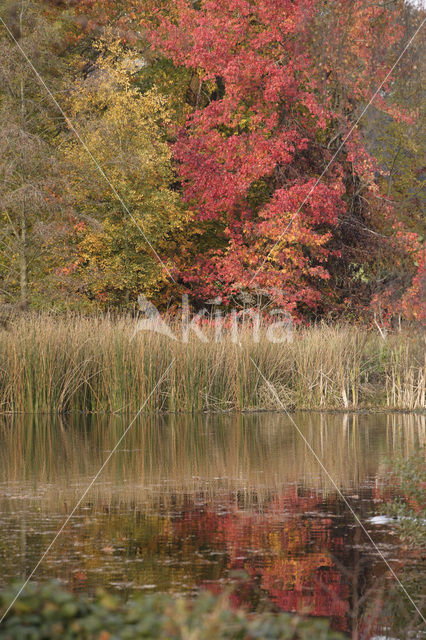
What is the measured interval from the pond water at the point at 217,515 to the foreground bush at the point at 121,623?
141 centimetres

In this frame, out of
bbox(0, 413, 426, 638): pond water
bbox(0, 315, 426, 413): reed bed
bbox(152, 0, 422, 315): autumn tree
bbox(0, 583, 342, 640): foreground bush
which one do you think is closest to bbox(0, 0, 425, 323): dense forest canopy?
bbox(152, 0, 422, 315): autumn tree

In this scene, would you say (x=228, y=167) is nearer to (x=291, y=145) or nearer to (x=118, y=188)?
(x=291, y=145)

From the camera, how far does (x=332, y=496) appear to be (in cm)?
824

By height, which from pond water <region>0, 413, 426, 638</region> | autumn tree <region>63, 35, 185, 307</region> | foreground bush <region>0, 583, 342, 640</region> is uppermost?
autumn tree <region>63, 35, 185, 307</region>

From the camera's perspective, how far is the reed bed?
1658cm

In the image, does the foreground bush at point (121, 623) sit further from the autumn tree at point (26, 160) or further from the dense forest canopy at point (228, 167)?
the autumn tree at point (26, 160)

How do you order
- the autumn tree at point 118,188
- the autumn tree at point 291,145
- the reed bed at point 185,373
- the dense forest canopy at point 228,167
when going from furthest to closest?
the autumn tree at point 118,188 → the dense forest canopy at point 228,167 → the autumn tree at point 291,145 → the reed bed at point 185,373

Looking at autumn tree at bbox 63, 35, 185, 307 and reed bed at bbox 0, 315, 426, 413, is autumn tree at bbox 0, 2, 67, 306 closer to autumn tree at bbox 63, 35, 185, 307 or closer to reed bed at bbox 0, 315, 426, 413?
autumn tree at bbox 63, 35, 185, 307

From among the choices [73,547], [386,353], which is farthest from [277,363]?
[73,547]

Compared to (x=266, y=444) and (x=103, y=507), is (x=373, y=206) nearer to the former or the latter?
(x=266, y=444)

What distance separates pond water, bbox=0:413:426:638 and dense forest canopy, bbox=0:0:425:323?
10.2m

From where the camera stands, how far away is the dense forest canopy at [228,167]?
22.0 meters

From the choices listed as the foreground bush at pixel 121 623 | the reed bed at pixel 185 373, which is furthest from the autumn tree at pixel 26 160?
the foreground bush at pixel 121 623

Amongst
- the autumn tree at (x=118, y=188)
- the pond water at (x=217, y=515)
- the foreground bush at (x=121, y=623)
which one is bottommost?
the pond water at (x=217, y=515)
